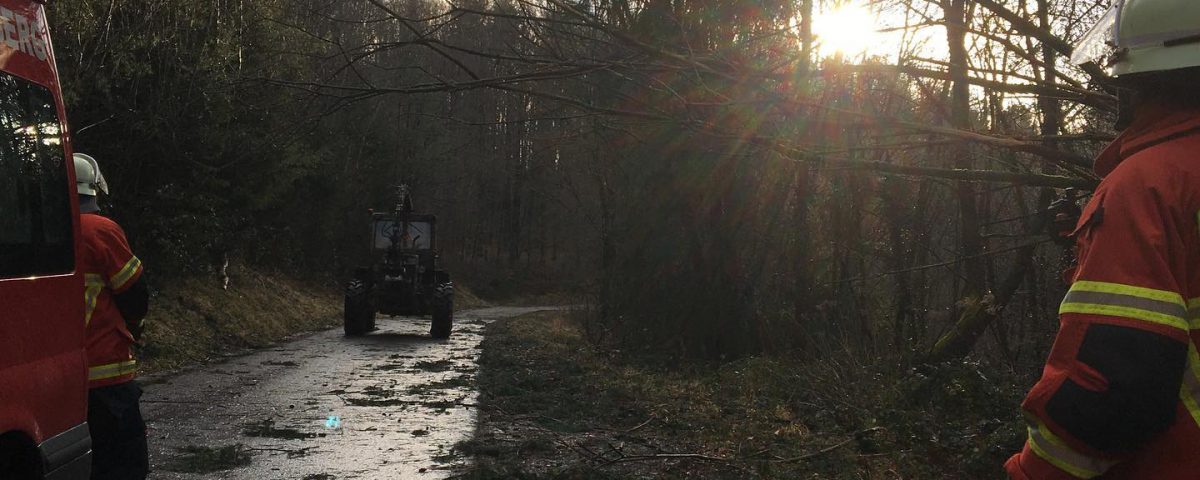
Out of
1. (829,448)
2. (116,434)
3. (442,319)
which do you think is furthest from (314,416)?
(442,319)

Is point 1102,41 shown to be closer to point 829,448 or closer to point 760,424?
point 829,448

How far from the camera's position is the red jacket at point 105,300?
4.34 meters

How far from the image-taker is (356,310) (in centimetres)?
Answer: 2020

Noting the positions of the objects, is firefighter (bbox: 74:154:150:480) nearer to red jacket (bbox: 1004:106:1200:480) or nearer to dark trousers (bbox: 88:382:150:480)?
dark trousers (bbox: 88:382:150:480)

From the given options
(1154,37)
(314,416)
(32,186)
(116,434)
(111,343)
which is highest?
(1154,37)

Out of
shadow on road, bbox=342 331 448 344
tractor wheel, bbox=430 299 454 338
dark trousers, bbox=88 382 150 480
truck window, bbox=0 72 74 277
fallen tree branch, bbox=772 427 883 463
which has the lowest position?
shadow on road, bbox=342 331 448 344

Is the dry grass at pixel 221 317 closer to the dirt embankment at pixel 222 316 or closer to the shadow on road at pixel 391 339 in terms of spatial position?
the dirt embankment at pixel 222 316

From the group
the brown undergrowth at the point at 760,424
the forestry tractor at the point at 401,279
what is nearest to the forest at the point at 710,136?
the brown undergrowth at the point at 760,424

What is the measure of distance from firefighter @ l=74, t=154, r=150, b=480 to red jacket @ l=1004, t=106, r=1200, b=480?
3819 mm

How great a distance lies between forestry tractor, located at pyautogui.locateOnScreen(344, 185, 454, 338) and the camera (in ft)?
67.1

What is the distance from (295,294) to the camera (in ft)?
91.2

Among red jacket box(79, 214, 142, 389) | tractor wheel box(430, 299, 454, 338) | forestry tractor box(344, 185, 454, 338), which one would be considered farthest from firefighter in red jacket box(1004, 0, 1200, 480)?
forestry tractor box(344, 185, 454, 338)

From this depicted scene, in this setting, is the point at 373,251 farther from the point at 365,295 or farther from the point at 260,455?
the point at 260,455

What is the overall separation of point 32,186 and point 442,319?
55.1ft
